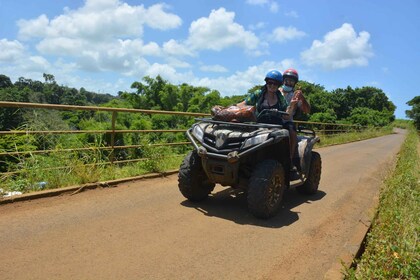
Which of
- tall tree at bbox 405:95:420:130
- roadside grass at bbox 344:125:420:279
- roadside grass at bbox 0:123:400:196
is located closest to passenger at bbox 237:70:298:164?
roadside grass at bbox 344:125:420:279

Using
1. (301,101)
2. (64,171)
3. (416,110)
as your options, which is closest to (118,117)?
(64,171)

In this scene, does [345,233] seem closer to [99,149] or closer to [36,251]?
[36,251]

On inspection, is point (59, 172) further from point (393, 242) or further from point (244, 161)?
point (393, 242)

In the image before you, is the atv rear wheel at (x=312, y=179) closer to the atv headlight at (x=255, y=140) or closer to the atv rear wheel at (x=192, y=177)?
the atv rear wheel at (x=192, y=177)

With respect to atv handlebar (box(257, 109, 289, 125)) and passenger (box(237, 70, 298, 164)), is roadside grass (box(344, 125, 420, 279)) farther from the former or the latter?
atv handlebar (box(257, 109, 289, 125))

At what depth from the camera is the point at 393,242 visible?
176 inches

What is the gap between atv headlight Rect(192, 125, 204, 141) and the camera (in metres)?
5.53

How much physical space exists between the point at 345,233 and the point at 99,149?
4.51m

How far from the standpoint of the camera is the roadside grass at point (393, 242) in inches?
140

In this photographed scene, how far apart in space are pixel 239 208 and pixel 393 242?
216 centimetres

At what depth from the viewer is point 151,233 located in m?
4.55

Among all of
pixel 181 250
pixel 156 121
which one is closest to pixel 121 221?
pixel 181 250

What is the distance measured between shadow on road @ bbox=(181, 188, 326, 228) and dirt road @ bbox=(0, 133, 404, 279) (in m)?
0.02

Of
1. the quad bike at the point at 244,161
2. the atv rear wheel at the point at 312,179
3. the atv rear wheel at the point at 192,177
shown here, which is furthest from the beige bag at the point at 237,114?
the atv rear wheel at the point at 312,179
